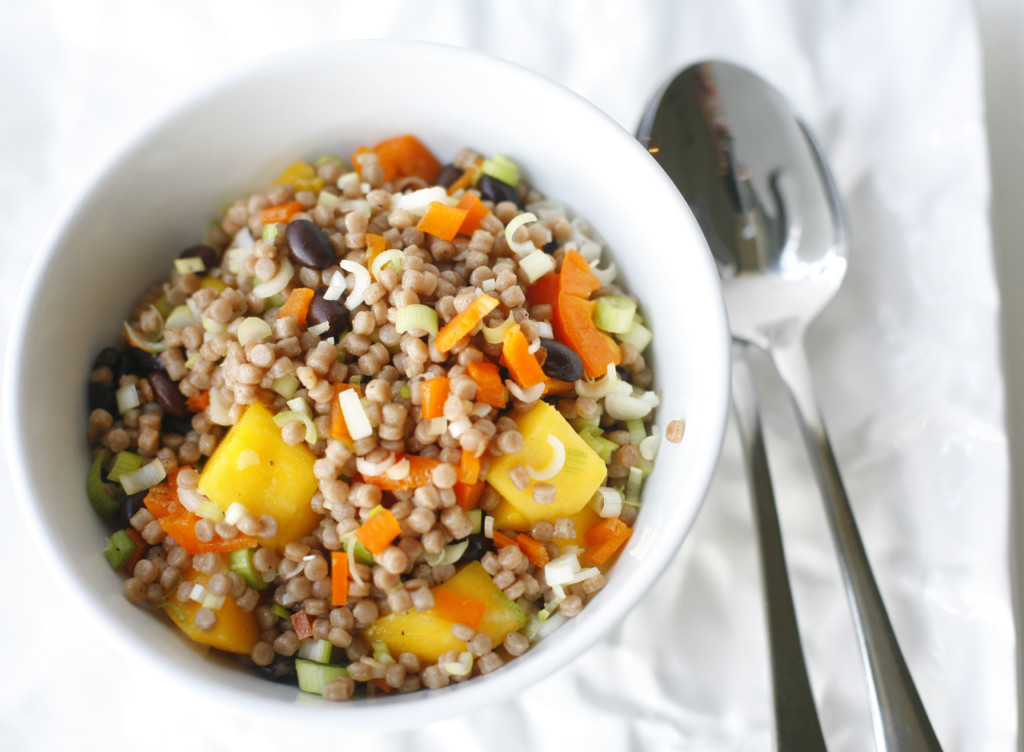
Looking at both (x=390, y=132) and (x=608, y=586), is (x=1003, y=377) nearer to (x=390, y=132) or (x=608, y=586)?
(x=608, y=586)

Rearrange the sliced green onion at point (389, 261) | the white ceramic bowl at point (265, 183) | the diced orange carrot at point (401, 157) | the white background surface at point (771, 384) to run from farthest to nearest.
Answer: the white background surface at point (771, 384), the diced orange carrot at point (401, 157), the sliced green onion at point (389, 261), the white ceramic bowl at point (265, 183)

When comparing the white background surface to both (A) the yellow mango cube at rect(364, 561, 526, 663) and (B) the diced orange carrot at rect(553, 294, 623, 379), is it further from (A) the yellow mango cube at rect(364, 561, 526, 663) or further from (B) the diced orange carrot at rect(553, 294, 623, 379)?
(B) the diced orange carrot at rect(553, 294, 623, 379)

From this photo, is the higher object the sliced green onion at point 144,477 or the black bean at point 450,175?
the black bean at point 450,175

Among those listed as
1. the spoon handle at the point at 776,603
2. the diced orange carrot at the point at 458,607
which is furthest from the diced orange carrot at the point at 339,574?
the spoon handle at the point at 776,603

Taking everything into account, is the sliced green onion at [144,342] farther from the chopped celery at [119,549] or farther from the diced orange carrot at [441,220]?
the diced orange carrot at [441,220]

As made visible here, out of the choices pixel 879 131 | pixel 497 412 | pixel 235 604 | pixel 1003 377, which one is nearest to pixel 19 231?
pixel 235 604

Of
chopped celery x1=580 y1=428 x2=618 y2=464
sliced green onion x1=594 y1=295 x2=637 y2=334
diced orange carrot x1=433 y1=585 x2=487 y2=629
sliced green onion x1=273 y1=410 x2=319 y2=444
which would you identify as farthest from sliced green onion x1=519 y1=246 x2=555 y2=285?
diced orange carrot x1=433 y1=585 x2=487 y2=629

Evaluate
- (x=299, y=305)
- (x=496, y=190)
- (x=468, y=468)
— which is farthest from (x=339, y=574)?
(x=496, y=190)

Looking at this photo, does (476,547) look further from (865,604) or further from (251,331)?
(865,604)
